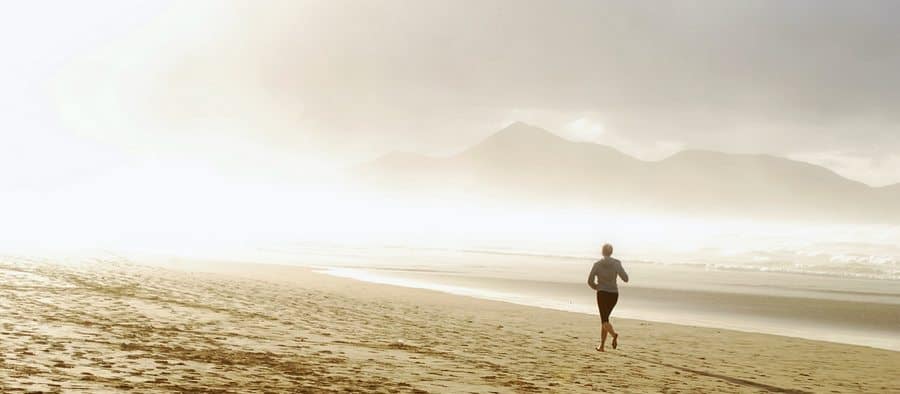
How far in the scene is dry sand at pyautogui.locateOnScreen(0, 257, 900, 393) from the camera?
1038 cm

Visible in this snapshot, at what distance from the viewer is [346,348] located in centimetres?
1380

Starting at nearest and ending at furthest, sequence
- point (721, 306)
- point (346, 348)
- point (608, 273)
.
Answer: point (346, 348) < point (608, 273) < point (721, 306)

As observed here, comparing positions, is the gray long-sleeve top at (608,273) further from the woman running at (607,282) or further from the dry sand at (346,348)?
the dry sand at (346,348)

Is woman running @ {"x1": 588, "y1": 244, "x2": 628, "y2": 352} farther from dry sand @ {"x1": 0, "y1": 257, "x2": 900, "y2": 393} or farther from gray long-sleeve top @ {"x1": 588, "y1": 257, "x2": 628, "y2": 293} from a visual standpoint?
dry sand @ {"x1": 0, "y1": 257, "x2": 900, "y2": 393}

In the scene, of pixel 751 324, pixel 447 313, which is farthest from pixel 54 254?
pixel 751 324

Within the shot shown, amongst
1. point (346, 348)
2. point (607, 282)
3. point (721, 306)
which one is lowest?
point (346, 348)

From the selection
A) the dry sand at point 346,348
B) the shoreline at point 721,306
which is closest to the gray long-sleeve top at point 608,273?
the dry sand at point 346,348

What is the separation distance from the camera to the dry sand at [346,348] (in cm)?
1038

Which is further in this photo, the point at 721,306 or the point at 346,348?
the point at 721,306

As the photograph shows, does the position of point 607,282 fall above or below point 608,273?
below

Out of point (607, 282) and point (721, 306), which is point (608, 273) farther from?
point (721, 306)

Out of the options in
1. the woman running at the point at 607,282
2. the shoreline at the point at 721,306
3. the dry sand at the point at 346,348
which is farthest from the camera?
the shoreline at the point at 721,306

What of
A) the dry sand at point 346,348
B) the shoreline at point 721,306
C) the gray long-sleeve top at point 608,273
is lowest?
the dry sand at point 346,348

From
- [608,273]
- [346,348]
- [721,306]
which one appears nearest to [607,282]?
[608,273]
